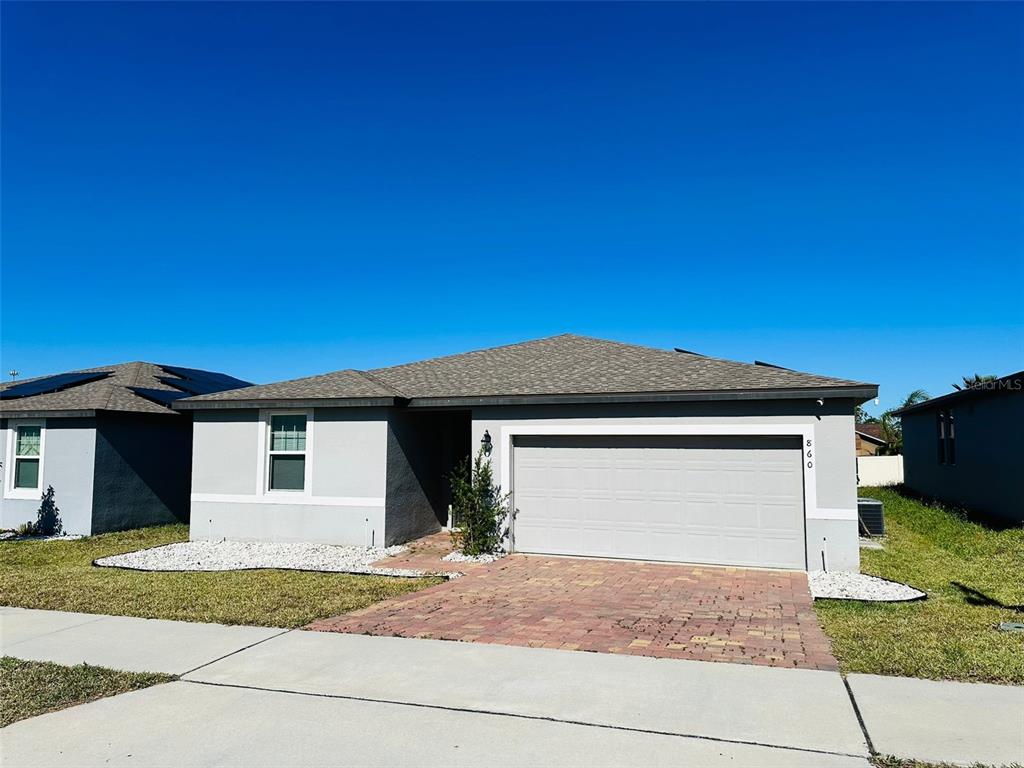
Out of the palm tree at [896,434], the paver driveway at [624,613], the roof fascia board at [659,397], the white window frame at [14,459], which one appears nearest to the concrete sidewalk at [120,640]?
the paver driveway at [624,613]

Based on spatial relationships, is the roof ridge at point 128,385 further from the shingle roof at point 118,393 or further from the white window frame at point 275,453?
the white window frame at point 275,453

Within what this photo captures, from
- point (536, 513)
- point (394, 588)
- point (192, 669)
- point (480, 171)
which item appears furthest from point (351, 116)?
point (192, 669)

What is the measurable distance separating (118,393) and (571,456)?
36.1 ft

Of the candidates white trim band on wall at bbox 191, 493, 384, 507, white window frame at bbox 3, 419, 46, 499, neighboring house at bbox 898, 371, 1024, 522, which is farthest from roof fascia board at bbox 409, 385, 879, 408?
white window frame at bbox 3, 419, 46, 499

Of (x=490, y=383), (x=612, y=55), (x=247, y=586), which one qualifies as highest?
(x=612, y=55)

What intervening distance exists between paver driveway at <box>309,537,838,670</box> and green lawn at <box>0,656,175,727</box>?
77.6 inches

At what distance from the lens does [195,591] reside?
880 cm

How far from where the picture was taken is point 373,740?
415 centimetres

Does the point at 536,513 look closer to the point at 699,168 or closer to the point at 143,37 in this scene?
the point at 699,168

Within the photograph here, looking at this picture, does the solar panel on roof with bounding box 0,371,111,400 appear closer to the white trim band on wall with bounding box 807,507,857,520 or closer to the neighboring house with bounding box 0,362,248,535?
the neighboring house with bounding box 0,362,248,535

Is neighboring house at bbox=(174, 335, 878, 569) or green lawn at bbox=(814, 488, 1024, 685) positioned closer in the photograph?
green lawn at bbox=(814, 488, 1024, 685)

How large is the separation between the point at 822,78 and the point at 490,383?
8.51 meters

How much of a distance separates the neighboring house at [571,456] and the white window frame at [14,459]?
3874 millimetres

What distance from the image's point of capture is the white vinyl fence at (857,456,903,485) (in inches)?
1176
